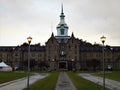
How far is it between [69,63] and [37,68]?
14749 mm

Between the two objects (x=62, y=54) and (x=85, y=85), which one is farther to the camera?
(x=62, y=54)

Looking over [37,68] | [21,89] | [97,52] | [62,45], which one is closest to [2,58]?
[37,68]

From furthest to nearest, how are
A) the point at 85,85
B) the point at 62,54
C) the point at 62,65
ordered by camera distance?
the point at 62,54 < the point at 62,65 < the point at 85,85

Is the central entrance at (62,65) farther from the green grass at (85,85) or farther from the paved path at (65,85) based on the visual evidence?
the paved path at (65,85)

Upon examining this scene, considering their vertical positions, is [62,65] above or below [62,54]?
below

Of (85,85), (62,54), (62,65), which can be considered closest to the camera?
(85,85)

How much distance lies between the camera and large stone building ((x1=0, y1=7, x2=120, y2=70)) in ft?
494

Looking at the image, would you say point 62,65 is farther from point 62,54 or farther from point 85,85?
point 85,85

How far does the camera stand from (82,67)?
15288cm

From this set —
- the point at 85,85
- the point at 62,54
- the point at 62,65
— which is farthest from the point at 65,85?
the point at 62,54

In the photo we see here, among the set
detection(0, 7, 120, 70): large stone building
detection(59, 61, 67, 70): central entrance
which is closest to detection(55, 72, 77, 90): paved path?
detection(0, 7, 120, 70): large stone building

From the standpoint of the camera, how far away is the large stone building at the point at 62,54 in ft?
494

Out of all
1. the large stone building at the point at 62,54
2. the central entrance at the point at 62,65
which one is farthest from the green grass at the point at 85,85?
the central entrance at the point at 62,65

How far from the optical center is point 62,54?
15238 centimetres
